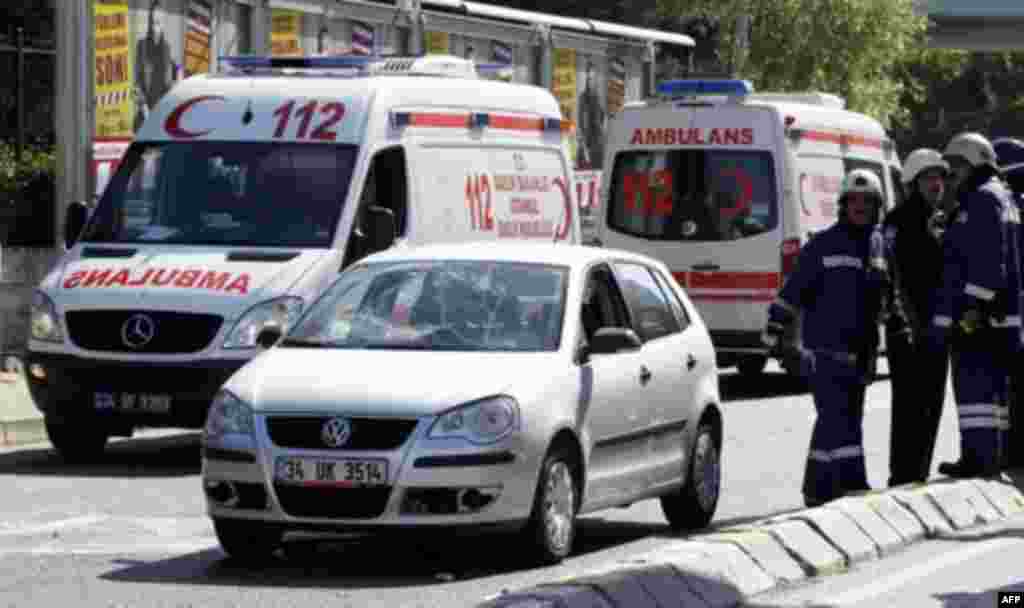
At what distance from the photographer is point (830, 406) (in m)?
14.1

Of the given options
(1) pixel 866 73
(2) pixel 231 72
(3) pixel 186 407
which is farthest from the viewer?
(1) pixel 866 73

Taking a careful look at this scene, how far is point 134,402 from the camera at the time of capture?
56.0 ft

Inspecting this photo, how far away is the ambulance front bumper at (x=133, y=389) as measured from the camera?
16.9 m

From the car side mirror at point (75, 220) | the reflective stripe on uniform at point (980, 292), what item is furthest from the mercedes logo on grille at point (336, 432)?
the car side mirror at point (75, 220)

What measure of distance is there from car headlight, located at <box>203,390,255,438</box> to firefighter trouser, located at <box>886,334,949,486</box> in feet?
13.1

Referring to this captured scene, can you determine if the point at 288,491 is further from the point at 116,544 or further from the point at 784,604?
the point at 784,604

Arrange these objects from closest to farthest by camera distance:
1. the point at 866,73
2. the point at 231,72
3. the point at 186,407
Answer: the point at 186,407
the point at 231,72
the point at 866,73

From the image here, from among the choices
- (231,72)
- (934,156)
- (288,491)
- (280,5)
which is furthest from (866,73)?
(288,491)

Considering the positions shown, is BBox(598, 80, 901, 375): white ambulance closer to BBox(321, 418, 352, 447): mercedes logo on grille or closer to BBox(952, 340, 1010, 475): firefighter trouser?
BBox(952, 340, 1010, 475): firefighter trouser

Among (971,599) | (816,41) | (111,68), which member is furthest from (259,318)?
(816,41)

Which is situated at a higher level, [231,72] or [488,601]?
[231,72]

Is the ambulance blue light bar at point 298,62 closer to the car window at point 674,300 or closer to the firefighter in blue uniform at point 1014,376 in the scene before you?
the firefighter in blue uniform at point 1014,376

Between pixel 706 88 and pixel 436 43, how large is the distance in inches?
214

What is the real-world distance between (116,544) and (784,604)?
12.5ft
